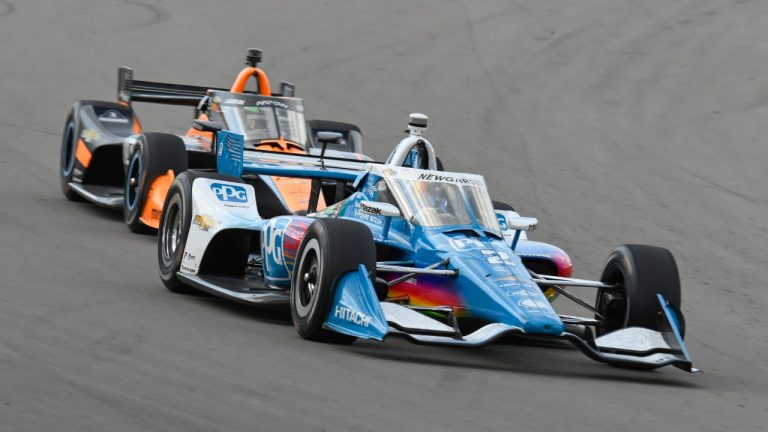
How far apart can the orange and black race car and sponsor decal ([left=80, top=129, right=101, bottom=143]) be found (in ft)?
0.04

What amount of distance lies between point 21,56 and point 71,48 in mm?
944

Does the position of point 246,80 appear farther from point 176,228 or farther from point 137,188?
point 176,228

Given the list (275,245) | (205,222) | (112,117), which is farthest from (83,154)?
(275,245)

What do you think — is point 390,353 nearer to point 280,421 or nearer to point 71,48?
point 280,421

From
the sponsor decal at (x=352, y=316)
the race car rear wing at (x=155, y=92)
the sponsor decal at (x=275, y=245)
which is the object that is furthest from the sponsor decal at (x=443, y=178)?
the race car rear wing at (x=155, y=92)

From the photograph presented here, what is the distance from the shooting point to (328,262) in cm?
851

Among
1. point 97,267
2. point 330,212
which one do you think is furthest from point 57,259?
point 330,212

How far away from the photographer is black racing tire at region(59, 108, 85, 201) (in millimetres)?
14938

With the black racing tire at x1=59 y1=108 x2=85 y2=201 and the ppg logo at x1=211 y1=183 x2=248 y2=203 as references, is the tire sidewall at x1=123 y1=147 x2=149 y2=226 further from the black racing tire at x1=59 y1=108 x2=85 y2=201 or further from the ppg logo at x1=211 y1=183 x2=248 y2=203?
the ppg logo at x1=211 y1=183 x2=248 y2=203

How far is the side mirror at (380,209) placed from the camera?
9.20 meters

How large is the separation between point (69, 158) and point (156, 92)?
4.45 feet

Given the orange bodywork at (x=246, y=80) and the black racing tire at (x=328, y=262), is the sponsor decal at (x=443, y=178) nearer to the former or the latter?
the black racing tire at (x=328, y=262)

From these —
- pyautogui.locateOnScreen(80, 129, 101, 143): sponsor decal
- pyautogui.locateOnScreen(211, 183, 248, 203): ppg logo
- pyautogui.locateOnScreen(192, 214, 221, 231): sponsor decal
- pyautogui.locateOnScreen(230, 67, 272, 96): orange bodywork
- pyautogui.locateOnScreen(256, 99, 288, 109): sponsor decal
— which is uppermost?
pyautogui.locateOnScreen(230, 67, 272, 96): orange bodywork

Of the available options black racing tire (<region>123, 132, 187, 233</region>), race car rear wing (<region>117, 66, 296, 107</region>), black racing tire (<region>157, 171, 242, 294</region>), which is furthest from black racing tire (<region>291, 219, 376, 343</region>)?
race car rear wing (<region>117, 66, 296, 107</region>)
